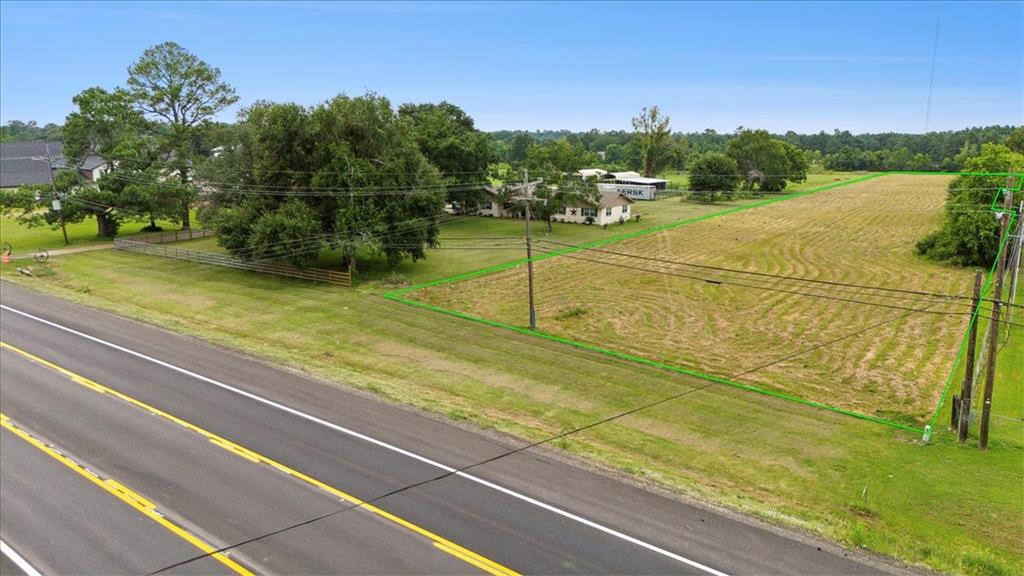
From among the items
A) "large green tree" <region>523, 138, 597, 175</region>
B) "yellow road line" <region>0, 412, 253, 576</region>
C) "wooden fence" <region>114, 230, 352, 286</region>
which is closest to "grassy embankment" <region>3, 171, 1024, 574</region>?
"wooden fence" <region>114, 230, 352, 286</region>

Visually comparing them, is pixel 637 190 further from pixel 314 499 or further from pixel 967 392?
pixel 314 499

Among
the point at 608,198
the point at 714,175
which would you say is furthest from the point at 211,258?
the point at 714,175

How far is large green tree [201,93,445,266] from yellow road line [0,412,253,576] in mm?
21805

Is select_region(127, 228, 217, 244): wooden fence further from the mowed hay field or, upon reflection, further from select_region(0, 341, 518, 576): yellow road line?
select_region(0, 341, 518, 576): yellow road line

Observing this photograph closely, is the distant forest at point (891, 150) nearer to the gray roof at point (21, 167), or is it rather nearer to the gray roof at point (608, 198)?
the gray roof at point (608, 198)

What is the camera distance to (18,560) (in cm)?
1273

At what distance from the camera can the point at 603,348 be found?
1083 inches

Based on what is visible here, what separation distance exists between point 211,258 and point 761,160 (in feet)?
248

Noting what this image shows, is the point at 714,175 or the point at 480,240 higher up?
the point at 714,175

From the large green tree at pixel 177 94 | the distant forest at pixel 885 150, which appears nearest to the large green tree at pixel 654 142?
the distant forest at pixel 885 150

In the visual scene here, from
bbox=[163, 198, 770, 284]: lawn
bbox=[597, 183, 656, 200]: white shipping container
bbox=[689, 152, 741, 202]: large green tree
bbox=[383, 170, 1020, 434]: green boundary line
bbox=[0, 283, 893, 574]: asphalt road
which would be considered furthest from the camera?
bbox=[597, 183, 656, 200]: white shipping container

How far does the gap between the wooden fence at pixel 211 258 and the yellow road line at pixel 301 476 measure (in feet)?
56.1

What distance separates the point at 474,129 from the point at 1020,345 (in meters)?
55.0

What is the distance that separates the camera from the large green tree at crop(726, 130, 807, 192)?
9019 centimetres
